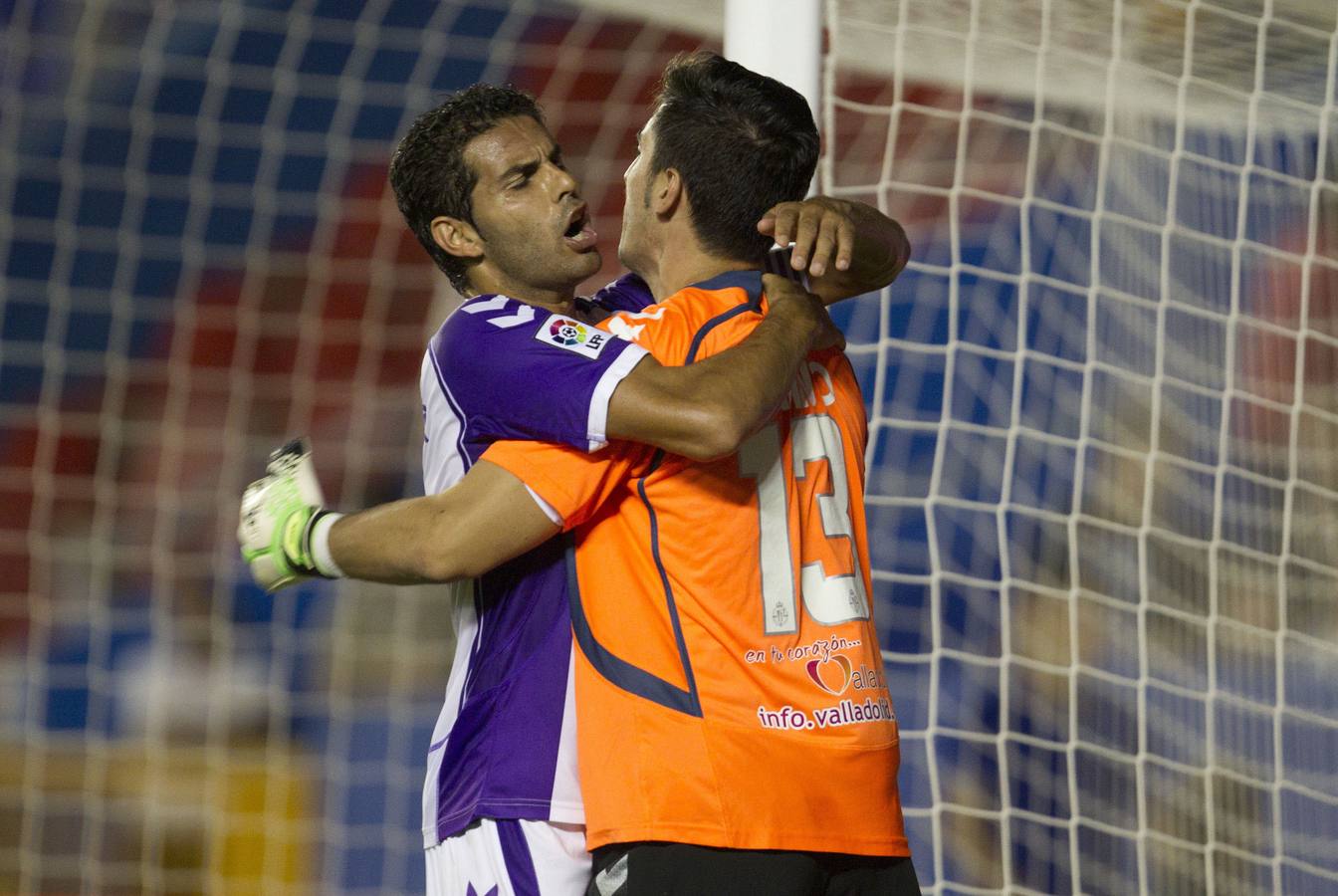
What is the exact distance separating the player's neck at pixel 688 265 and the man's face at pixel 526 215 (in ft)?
0.48

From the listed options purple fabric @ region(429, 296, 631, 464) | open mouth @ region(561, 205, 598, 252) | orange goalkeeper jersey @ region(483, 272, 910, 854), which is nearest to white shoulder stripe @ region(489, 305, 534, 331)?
purple fabric @ region(429, 296, 631, 464)

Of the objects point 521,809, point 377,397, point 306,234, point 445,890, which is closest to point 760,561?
point 521,809

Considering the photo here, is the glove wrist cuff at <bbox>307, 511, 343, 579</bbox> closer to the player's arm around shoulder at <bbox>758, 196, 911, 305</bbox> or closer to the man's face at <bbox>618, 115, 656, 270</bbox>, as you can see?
the man's face at <bbox>618, 115, 656, 270</bbox>

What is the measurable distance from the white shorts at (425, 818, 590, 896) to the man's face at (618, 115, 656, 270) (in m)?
0.70

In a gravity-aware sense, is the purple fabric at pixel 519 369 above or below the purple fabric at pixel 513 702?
above

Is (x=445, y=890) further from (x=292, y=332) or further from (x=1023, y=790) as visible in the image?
(x=292, y=332)

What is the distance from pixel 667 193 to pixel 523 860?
80cm

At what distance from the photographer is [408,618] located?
5586mm

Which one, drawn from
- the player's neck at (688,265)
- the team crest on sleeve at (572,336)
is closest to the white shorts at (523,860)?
the team crest on sleeve at (572,336)

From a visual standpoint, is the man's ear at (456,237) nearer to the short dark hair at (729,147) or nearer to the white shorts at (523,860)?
the short dark hair at (729,147)

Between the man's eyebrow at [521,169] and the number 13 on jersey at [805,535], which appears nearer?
the number 13 on jersey at [805,535]

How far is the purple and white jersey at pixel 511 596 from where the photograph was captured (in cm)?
169

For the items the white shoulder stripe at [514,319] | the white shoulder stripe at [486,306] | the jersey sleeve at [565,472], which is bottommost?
the jersey sleeve at [565,472]

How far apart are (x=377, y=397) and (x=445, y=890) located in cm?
463
